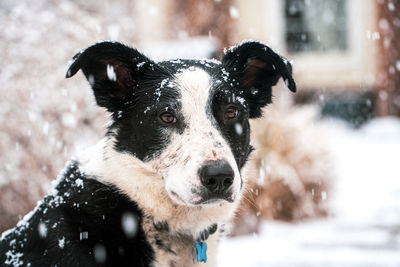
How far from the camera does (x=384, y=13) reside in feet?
→ 41.3

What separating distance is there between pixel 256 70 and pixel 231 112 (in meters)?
0.49

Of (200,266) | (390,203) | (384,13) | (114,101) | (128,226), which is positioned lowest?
(200,266)

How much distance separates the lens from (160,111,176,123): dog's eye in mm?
2641

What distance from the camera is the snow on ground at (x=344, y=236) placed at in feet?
15.2

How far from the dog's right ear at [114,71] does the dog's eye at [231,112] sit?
0.48 metres

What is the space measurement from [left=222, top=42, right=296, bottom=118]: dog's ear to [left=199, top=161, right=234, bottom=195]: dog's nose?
73 cm

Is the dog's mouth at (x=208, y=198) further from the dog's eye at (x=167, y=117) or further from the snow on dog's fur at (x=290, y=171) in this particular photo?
the snow on dog's fur at (x=290, y=171)

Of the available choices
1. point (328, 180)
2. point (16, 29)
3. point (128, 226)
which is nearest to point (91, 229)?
point (128, 226)

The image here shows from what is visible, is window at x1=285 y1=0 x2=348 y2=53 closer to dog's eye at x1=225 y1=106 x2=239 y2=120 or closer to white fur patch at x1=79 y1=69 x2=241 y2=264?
dog's eye at x1=225 y1=106 x2=239 y2=120

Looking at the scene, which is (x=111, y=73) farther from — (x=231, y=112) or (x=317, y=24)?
(x=317, y=24)

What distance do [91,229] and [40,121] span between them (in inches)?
98.3

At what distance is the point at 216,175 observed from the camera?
230 centimetres

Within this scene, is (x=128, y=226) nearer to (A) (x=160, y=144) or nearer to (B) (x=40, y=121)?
(A) (x=160, y=144)

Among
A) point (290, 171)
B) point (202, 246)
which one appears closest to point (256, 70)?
point (202, 246)
